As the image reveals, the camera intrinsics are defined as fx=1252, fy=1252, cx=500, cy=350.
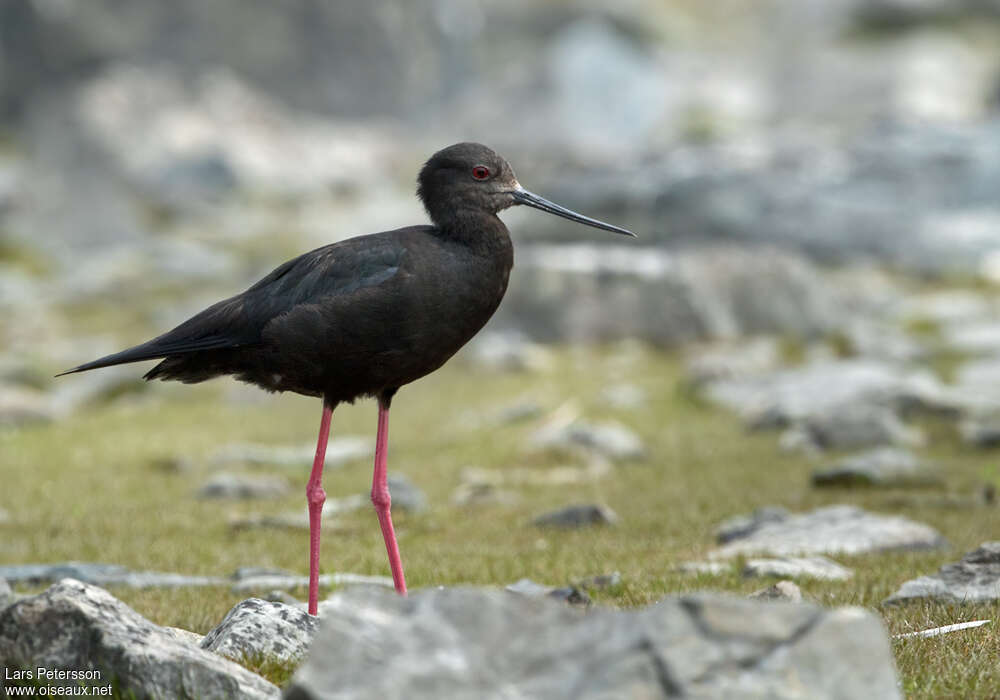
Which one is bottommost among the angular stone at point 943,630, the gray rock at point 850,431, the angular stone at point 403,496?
the gray rock at point 850,431

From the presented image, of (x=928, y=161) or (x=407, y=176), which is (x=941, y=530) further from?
(x=407, y=176)

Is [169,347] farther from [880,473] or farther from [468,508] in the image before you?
[880,473]

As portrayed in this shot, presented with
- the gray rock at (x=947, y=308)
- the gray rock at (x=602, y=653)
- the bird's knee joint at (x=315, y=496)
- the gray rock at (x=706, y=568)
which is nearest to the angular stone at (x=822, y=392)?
the gray rock at (x=947, y=308)

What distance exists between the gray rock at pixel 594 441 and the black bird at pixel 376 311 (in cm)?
775

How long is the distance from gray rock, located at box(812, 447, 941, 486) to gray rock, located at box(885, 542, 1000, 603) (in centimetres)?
505

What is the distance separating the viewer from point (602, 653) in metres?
3.94

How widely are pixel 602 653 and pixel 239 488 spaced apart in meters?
10.2

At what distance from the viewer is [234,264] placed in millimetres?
44844

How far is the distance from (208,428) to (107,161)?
5103cm

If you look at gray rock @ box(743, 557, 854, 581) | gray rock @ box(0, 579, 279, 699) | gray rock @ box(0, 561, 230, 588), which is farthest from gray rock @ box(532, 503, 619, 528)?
gray rock @ box(0, 579, 279, 699)

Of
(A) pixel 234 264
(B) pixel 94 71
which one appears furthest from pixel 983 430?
(B) pixel 94 71

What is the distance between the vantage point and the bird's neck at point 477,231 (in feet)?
24.6

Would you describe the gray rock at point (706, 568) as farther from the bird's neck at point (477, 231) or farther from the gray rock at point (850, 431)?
the gray rock at point (850, 431)

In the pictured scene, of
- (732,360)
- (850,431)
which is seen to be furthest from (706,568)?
(732,360)
